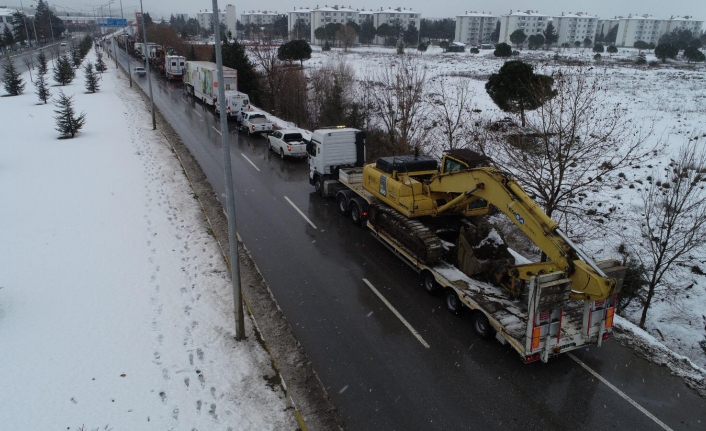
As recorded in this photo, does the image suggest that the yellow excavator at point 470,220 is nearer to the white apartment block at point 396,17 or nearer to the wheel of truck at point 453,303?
the wheel of truck at point 453,303

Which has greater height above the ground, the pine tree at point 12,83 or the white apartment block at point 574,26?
the white apartment block at point 574,26

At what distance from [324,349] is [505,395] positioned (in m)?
3.96

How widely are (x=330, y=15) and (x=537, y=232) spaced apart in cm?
17535

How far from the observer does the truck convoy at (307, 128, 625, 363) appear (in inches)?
376

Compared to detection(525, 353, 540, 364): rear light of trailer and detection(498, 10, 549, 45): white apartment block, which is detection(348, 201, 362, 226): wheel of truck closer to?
detection(525, 353, 540, 364): rear light of trailer

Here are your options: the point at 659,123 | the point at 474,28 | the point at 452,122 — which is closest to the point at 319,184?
the point at 452,122

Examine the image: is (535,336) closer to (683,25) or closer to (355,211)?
(355,211)

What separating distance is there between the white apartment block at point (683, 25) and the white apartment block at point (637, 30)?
4.93m

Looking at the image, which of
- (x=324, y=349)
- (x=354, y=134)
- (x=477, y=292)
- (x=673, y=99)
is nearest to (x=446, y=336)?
(x=477, y=292)

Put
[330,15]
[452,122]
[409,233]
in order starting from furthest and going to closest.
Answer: [330,15], [452,122], [409,233]

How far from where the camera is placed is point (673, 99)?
40.4 m

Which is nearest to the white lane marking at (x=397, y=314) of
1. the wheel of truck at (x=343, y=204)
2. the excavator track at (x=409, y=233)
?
the excavator track at (x=409, y=233)

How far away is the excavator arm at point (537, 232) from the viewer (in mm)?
9352

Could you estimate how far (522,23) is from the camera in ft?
478
